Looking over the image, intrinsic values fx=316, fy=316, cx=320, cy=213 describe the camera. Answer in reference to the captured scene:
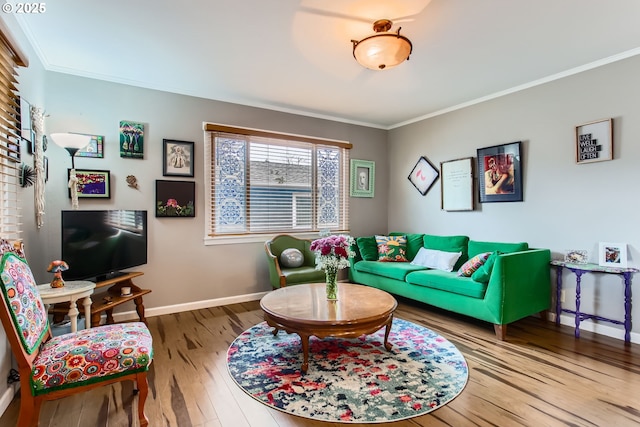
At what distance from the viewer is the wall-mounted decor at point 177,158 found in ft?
12.2

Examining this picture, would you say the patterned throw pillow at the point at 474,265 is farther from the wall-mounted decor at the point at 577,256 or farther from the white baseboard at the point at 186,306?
the white baseboard at the point at 186,306

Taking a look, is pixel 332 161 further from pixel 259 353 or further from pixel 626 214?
pixel 626 214

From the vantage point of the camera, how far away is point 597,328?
313 centimetres

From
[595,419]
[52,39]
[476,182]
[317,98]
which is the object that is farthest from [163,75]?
[595,419]

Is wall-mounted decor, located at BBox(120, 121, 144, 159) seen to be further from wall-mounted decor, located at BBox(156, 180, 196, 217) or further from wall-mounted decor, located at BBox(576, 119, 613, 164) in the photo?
wall-mounted decor, located at BBox(576, 119, 613, 164)

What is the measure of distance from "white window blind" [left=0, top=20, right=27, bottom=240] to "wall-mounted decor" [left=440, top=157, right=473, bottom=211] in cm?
449

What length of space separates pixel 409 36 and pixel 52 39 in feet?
9.84

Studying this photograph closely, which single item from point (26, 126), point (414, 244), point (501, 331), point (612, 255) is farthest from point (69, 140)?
point (612, 255)

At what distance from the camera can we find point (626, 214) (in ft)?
9.61

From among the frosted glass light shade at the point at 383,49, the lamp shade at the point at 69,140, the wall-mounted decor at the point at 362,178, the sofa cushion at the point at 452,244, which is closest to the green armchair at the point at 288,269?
the wall-mounted decor at the point at 362,178

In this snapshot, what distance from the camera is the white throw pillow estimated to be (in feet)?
12.6

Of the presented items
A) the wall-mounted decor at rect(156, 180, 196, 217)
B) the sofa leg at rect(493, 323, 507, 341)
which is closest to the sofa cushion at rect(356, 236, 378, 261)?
the sofa leg at rect(493, 323, 507, 341)

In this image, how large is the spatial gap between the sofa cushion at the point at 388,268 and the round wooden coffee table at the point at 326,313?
1.01m

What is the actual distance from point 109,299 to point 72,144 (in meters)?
1.44
